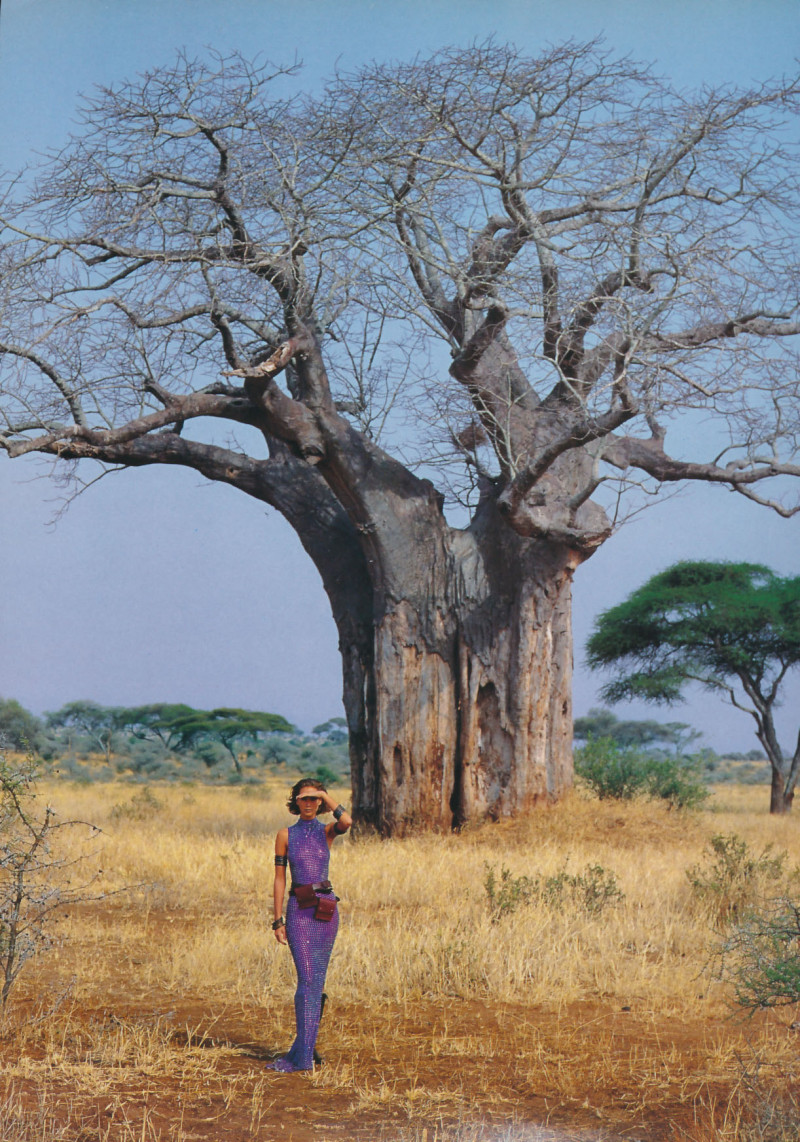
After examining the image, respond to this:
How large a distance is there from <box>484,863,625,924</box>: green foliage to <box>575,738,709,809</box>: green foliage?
262 inches

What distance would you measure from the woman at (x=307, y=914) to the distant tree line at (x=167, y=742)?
19180 mm

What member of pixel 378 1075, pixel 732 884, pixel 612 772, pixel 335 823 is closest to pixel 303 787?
pixel 335 823

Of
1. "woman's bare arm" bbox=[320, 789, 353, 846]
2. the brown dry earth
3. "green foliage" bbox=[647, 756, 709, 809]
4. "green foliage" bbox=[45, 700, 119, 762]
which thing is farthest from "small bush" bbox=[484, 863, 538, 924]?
"green foliage" bbox=[45, 700, 119, 762]

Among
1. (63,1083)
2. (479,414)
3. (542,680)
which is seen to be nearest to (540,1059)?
(63,1083)

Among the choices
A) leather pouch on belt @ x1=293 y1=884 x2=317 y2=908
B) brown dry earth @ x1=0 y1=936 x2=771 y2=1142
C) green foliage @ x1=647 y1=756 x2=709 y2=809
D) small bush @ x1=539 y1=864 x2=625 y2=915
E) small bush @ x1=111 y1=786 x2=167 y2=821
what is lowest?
brown dry earth @ x1=0 y1=936 x2=771 y2=1142

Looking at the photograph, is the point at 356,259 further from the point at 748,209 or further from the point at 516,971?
the point at 516,971

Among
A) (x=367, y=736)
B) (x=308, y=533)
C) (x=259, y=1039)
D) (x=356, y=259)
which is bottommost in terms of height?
(x=259, y=1039)

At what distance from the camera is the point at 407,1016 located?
207 inches

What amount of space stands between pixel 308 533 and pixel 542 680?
2.79 m

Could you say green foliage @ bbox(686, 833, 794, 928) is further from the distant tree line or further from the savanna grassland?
the distant tree line

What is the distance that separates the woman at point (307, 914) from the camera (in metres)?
4.37

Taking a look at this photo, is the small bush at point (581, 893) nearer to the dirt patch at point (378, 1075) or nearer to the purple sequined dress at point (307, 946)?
the dirt patch at point (378, 1075)

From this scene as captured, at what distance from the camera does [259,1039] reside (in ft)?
16.1

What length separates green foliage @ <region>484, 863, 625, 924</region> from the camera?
6.95 m
